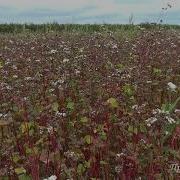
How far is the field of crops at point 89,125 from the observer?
15.2ft

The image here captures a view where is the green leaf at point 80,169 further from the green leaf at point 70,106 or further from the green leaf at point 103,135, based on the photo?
the green leaf at point 70,106

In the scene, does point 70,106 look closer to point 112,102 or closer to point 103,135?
point 112,102

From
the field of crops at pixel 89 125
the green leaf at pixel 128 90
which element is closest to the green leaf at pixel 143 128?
the field of crops at pixel 89 125

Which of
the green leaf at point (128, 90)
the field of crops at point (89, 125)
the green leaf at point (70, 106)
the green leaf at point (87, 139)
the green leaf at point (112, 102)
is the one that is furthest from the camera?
the green leaf at point (128, 90)

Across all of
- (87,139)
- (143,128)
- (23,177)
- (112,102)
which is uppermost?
(112,102)

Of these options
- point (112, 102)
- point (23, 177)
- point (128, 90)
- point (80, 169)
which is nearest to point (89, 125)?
point (112, 102)

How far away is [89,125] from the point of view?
18.5ft

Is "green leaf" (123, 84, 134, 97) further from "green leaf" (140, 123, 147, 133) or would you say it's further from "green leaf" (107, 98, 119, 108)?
"green leaf" (140, 123, 147, 133)

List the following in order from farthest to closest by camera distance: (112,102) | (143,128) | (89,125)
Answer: (112,102) → (89,125) → (143,128)

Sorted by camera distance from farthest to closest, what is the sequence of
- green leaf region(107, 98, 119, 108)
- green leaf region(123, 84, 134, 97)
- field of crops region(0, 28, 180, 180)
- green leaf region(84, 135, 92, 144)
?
green leaf region(123, 84, 134, 97), green leaf region(107, 98, 119, 108), green leaf region(84, 135, 92, 144), field of crops region(0, 28, 180, 180)

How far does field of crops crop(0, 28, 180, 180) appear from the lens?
462 cm

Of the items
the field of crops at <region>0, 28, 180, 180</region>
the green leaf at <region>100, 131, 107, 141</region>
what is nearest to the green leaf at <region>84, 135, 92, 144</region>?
the field of crops at <region>0, 28, 180, 180</region>

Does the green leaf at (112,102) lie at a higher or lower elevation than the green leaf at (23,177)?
Result: higher

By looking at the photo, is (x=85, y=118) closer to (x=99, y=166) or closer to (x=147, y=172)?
(x=99, y=166)
